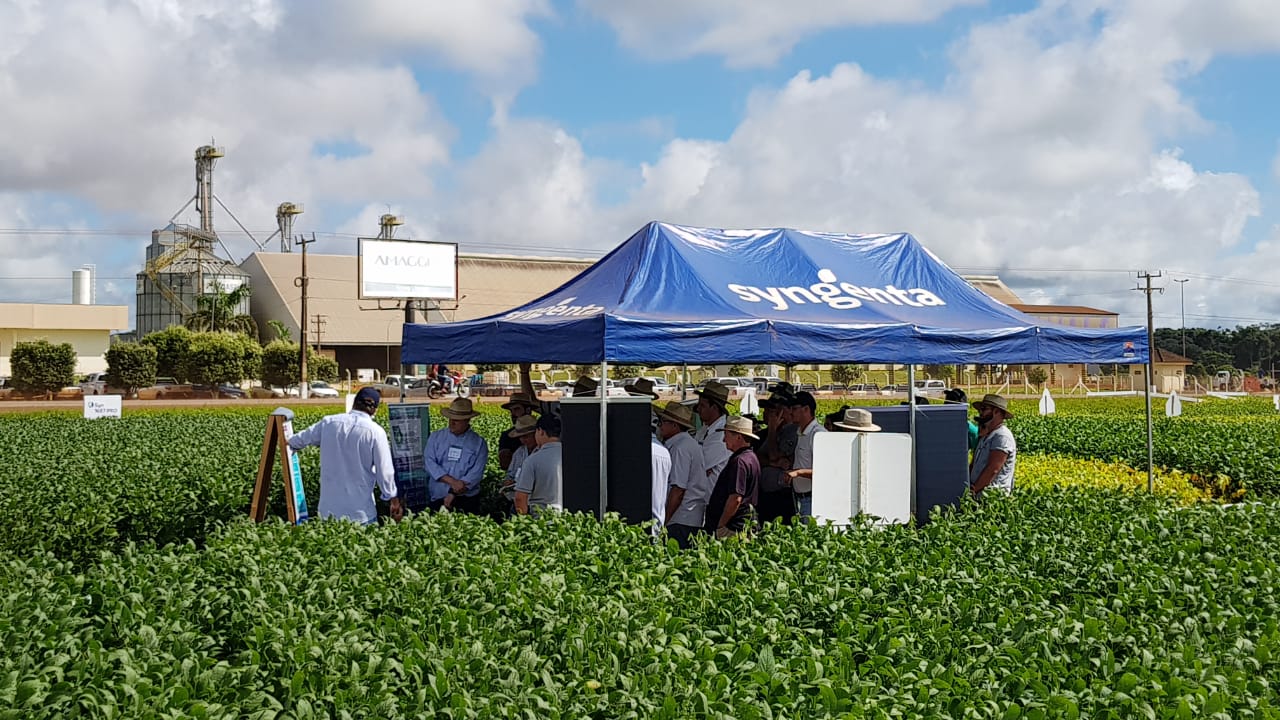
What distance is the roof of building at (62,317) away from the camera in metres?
67.9

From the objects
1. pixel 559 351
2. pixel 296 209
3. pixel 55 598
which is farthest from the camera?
pixel 296 209

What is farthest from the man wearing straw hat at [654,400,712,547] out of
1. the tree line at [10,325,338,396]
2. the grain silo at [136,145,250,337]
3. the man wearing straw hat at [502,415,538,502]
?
the grain silo at [136,145,250,337]

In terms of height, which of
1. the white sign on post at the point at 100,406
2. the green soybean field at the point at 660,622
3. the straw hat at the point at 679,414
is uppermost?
the straw hat at the point at 679,414

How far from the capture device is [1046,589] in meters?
5.20

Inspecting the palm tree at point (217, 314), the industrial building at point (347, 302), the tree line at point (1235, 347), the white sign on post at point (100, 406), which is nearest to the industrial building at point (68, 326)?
the palm tree at point (217, 314)

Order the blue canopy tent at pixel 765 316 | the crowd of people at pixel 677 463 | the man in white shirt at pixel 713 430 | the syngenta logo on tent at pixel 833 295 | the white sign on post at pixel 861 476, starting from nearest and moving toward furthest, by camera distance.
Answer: the white sign on post at pixel 861 476
the crowd of people at pixel 677 463
the man in white shirt at pixel 713 430
the blue canopy tent at pixel 765 316
the syngenta logo on tent at pixel 833 295

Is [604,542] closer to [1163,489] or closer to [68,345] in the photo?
[1163,489]

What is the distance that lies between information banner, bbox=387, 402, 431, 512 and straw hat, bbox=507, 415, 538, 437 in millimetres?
998

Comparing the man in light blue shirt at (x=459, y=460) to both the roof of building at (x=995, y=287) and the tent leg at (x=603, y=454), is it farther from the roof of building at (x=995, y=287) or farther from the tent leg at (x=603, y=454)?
the roof of building at (x=995, y=287)

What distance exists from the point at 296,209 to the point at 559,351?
4261 inches

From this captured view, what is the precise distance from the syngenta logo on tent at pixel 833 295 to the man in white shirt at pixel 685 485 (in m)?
1.82

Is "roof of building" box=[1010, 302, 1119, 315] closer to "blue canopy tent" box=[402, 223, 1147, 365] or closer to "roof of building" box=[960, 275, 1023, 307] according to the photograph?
"roof of building" box=[960, 275, 1023, 307]

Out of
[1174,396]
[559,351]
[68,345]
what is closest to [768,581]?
[559,351]

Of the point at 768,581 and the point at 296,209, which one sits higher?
the point at 296,209
